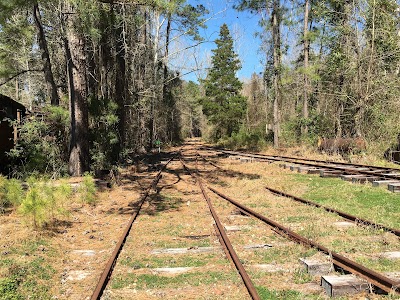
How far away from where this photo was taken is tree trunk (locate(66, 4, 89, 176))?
1318 cm

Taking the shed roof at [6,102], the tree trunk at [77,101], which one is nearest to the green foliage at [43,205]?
the tree trunk at [77,101]

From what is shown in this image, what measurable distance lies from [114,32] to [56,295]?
16955 millimetres

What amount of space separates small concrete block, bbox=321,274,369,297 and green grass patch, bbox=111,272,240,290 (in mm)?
1150

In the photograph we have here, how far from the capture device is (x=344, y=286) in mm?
4055

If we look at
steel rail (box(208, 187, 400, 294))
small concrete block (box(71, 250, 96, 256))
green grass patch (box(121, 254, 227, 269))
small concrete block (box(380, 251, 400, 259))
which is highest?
steel rail (box(208, 187, 400, 294))

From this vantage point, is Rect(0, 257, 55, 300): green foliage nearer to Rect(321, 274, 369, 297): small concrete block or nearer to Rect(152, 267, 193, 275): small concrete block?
Rect(152, 267, 193, 275): small concrete block

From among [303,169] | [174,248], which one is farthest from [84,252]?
[303,169]

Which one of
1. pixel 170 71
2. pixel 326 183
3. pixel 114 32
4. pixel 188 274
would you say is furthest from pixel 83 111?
pixel 170 71

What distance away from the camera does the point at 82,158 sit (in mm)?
13617

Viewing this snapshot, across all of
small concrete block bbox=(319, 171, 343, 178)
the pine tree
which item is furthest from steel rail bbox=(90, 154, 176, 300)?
the pine tree

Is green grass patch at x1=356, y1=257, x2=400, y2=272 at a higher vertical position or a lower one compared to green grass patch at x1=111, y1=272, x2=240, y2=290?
higher

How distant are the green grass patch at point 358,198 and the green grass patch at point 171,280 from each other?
3917mm

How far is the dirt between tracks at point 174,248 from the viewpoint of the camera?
4531 mm

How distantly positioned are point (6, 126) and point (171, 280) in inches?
578
